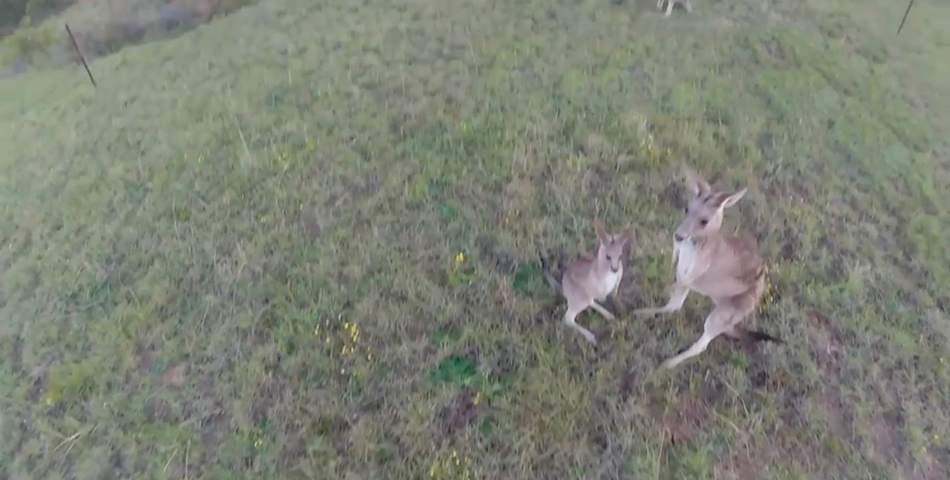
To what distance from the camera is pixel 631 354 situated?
5484 mm

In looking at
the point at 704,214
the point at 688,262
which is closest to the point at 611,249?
the point at 688,262

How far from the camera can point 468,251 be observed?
6.20 m

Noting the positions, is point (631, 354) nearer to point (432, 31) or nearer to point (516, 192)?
point (516, 192)

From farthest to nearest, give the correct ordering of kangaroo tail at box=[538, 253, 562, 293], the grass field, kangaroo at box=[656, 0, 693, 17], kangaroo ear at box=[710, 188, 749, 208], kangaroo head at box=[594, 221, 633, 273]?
kangaroo at box=[656, 0, 693, 17] < kangaroo tail at box=[538, 253, 562, 293] < the grass field < kangaroo head at box=[594, 221, 633, 273] < kangaroo ear at box=[710, 188, 749, 208]

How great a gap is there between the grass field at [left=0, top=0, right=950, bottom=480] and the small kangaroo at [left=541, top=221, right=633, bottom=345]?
17cm

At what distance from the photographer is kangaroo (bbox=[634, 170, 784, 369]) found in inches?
183

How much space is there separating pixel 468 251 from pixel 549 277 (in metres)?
0.84

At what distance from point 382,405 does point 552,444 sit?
1.41 m

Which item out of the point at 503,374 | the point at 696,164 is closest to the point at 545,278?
the point at 503,374

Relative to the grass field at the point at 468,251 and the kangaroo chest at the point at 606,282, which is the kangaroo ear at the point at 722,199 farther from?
the grass field at the point at 468,251

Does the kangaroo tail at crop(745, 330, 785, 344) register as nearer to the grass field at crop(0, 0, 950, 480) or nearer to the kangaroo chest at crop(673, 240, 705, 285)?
the grass field at crop(0, 0, 950, 480)

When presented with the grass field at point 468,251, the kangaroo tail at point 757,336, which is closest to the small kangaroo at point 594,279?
the grass field at point 468,251

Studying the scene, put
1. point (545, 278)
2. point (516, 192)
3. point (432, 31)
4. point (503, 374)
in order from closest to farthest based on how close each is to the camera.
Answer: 1. point (503, 374)
2. point (545, 278)
3. point (516, 192)
4. point (432, 31)

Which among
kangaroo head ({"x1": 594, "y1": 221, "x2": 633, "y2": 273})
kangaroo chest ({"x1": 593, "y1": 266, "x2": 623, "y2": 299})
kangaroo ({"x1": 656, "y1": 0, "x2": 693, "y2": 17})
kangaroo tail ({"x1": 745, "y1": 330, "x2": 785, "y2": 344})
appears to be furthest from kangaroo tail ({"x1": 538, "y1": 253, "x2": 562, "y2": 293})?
kangaroo ({"x1": 656, "y1": 0, "x2": 693, "y2": 17})
